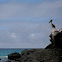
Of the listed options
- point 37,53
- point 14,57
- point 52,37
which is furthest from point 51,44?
point 14,57

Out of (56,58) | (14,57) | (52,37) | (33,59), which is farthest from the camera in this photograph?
(14,57)

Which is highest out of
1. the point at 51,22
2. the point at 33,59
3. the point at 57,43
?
the point at 51,22

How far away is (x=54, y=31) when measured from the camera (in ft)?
143

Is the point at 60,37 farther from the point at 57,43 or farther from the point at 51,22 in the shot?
the point at 51,22

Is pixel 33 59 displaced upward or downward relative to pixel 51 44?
downward

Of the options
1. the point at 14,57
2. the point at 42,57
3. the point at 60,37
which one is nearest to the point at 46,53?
the point at 42,57

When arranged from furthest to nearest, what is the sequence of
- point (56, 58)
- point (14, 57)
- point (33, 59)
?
point (14, 57), point (33, 59), point (56, 58)

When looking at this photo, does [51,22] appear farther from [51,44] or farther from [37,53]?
[37,53]

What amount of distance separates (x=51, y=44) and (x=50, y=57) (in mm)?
7036

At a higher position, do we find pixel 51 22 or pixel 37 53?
pixel 51 22

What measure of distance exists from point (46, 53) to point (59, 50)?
7.67ft

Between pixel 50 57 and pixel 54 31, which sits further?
pixel 54 31

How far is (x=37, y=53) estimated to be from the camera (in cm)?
4156

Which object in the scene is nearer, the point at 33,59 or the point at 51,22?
the point at 33,59
